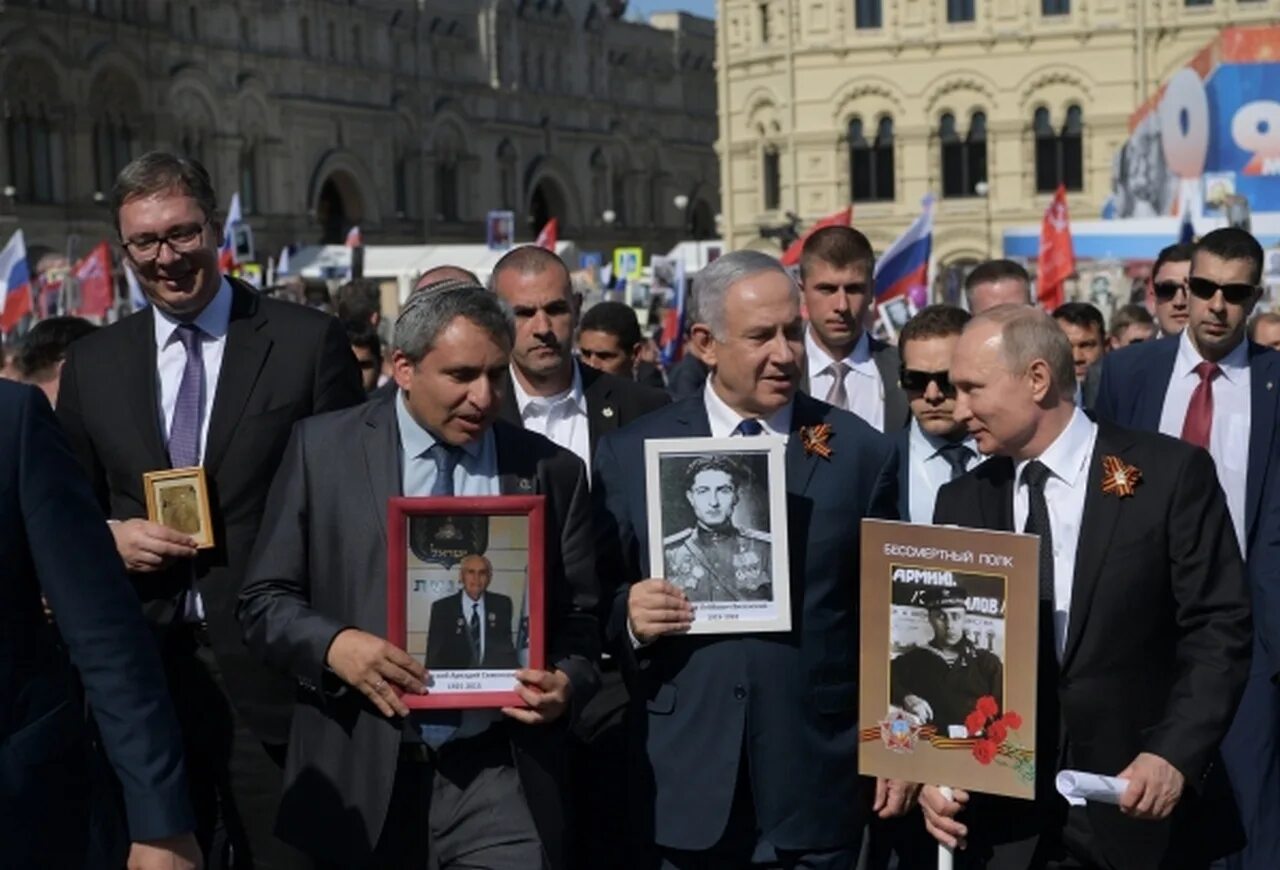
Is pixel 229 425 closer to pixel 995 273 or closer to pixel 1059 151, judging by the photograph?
pixel 995 273

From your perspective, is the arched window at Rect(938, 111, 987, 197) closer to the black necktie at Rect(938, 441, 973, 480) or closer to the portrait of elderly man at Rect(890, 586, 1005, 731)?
the black necktie at Rect(938, 441, 973, 480)

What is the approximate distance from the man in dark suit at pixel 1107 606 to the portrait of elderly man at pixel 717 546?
657 mm

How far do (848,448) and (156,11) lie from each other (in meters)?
61.9

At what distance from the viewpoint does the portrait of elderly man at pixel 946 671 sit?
17.5ft

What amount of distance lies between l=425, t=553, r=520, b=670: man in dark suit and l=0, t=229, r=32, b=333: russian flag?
19082 mm

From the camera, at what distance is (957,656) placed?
17.6 feet

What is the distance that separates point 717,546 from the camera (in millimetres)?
5555

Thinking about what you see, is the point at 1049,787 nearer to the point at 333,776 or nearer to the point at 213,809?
the point at 333,776

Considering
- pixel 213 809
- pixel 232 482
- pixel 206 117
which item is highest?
pixel 206 117

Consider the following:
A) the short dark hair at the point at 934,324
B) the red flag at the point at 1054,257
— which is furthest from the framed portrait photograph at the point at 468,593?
the red flag at the point at 1054,257

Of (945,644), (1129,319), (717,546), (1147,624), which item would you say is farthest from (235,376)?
(1129,319)

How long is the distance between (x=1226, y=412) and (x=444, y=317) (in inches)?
148

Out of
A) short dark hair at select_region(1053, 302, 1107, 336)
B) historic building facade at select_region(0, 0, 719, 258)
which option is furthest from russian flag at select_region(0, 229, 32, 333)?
historic building facade at select_region(0, 0, 719, 258)

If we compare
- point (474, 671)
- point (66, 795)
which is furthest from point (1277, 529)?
point (66, 795)
